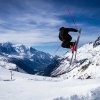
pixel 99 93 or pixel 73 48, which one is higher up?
pixel 73 48

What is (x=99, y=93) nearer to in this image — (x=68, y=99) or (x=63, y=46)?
(x=68, y=99)

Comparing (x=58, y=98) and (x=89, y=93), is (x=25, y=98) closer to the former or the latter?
(x=58, y=98)

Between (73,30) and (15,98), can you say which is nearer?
(73,30)

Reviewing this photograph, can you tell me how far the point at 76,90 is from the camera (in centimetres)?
2134

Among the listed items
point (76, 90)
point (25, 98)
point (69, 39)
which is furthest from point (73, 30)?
point (25, 98)

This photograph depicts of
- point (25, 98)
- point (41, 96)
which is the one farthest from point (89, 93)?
point (25, 98)

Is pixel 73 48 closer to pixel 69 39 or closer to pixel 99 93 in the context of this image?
pixel 69 39

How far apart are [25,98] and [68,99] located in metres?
3.80

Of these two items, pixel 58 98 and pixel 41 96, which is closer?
pixel 58 98

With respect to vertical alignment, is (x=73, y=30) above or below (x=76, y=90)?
above

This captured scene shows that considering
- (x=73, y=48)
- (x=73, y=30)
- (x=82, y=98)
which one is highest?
(x=73, y=30)

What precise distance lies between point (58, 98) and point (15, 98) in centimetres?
408

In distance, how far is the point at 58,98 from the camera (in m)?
19.7

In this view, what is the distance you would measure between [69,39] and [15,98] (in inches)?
281
